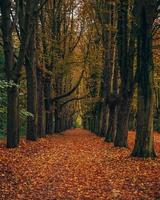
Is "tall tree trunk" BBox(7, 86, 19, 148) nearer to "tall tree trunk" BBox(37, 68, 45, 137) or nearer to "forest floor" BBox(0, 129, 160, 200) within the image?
"forest floor" BBox(0, 129, 160, 200)

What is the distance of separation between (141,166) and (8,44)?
804 centimetres

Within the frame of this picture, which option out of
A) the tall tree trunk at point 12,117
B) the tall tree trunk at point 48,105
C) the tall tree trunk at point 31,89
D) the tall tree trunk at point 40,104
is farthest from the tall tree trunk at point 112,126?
the tall tree trunk at point 12,117

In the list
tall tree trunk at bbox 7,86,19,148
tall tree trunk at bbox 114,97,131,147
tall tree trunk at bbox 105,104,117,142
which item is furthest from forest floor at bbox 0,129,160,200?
tall tree trunk at bbox 105,104,117,142

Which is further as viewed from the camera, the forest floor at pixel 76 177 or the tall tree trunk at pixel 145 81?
the tall tree trunk at pixel 145 81

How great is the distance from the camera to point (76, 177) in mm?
12898

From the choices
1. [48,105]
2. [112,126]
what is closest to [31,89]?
[112,126]

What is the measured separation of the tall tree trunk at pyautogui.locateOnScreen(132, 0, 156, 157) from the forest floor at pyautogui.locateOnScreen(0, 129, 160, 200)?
706 millimetres

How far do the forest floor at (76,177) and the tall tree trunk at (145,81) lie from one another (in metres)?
0.71

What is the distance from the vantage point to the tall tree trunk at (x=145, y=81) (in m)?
16.8

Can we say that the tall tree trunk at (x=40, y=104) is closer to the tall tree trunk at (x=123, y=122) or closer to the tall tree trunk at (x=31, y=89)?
the tall tree trunk at (x=31, y=89)

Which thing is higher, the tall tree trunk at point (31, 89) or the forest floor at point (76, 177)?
the tall tree trunk at point (31, 89)

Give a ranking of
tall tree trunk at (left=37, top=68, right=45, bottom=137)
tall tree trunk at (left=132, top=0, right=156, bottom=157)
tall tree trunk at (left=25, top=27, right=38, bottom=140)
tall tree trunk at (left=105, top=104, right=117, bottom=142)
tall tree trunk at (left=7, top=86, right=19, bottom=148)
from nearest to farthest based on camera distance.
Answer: tall tree trunk at (left=132, top=0, right=156, bottom=157) → tall tree trunk at (left=7, top=86, right=19, bottom=148) → tall tree trunk at (left=25, top=27, right=38, bottom=140) → tall tree trunk at (left=105, top=104, right=117, bottom=142) → tall tree trunk at (left=37, top=68, right=45, bottom=137)

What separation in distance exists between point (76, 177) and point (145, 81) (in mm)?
5796

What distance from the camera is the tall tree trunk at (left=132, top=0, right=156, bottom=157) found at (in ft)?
55.1
